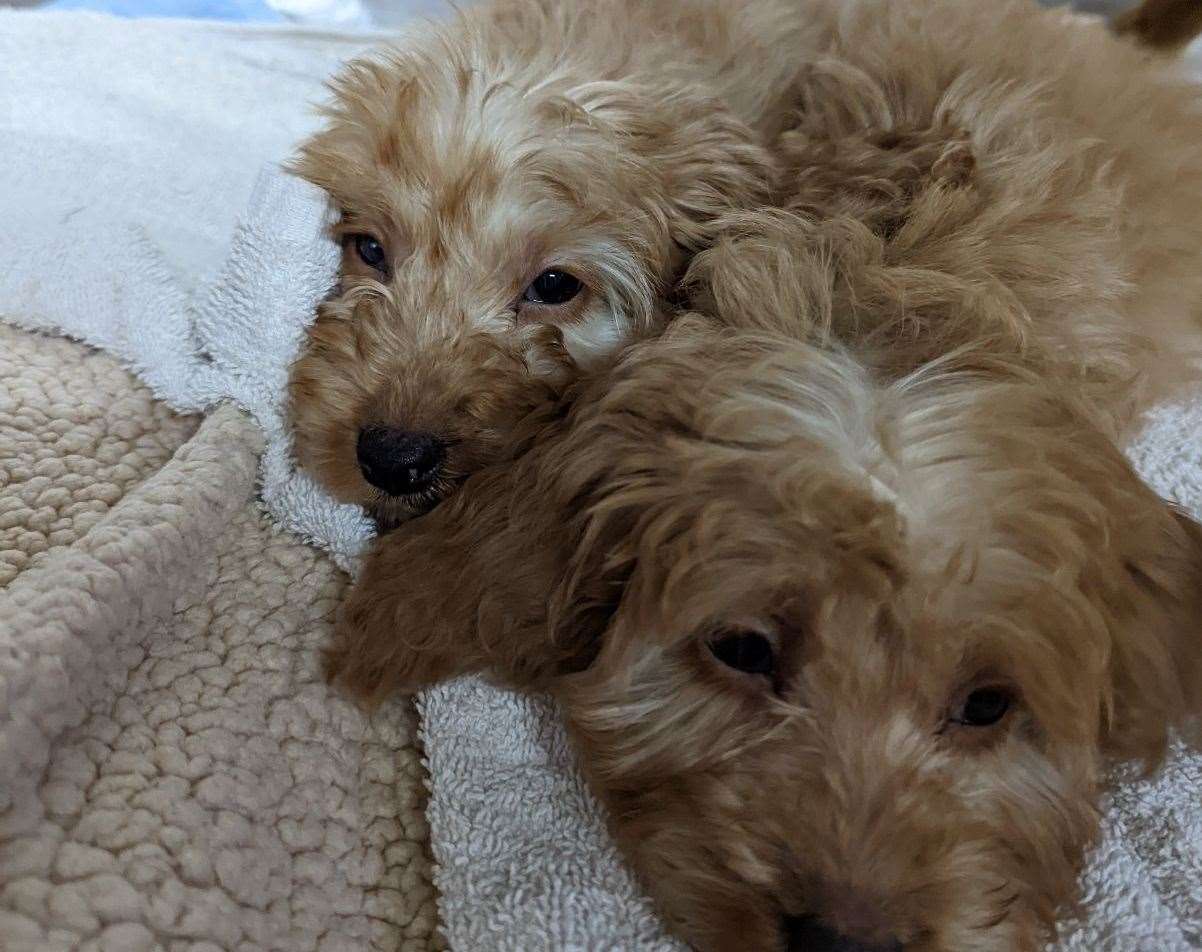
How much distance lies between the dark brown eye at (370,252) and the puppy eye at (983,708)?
1.17 m

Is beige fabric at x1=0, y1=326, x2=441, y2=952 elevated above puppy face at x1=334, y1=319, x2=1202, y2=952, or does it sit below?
below

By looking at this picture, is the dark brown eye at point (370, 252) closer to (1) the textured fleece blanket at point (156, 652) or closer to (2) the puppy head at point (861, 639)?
(1) the textured fleece blanket at point (156, 652)

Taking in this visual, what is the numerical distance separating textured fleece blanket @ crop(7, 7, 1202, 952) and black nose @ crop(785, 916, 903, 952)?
26cm

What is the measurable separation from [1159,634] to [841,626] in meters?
0.41

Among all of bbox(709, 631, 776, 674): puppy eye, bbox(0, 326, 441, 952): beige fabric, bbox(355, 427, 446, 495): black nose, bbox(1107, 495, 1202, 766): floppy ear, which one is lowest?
bbox(0, 326, 441, 952): beige fabric

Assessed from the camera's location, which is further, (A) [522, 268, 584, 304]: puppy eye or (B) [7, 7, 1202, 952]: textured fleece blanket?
(A) [522, 268, 584, 304]: puppy eye

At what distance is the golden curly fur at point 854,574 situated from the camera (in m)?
1.10

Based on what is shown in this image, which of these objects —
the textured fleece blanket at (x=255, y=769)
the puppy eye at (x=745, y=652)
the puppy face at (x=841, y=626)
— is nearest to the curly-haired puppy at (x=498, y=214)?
the textured fleece blanket at (x=255, y=769)

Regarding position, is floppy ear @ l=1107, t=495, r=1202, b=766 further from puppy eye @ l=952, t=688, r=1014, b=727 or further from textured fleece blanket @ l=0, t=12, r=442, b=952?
textured fleece blanket @ l=0, t=12, r=442, b=952

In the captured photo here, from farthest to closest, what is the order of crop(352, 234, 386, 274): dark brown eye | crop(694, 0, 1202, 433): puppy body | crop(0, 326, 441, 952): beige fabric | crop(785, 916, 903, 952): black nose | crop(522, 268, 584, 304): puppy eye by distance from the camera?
crop(352, 234, 386, 274): dark brown eye
crop(522, 268, 584, 304): puppy eye
crop(694, 0, 1202, 433): puppy body
crop(0, 326, 441, 952): beige fabric
crop(785, 916, 903, 952): black nose

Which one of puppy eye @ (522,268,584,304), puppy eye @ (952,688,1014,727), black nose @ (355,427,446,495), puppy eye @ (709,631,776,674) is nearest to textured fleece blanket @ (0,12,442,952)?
black nose @ (355,427,446,495)

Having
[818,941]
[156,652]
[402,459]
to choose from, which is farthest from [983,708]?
[156,652]

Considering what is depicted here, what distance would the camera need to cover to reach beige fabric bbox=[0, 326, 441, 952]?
1170 mm

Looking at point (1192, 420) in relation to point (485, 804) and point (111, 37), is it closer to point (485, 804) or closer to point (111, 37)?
point (485, 804)
